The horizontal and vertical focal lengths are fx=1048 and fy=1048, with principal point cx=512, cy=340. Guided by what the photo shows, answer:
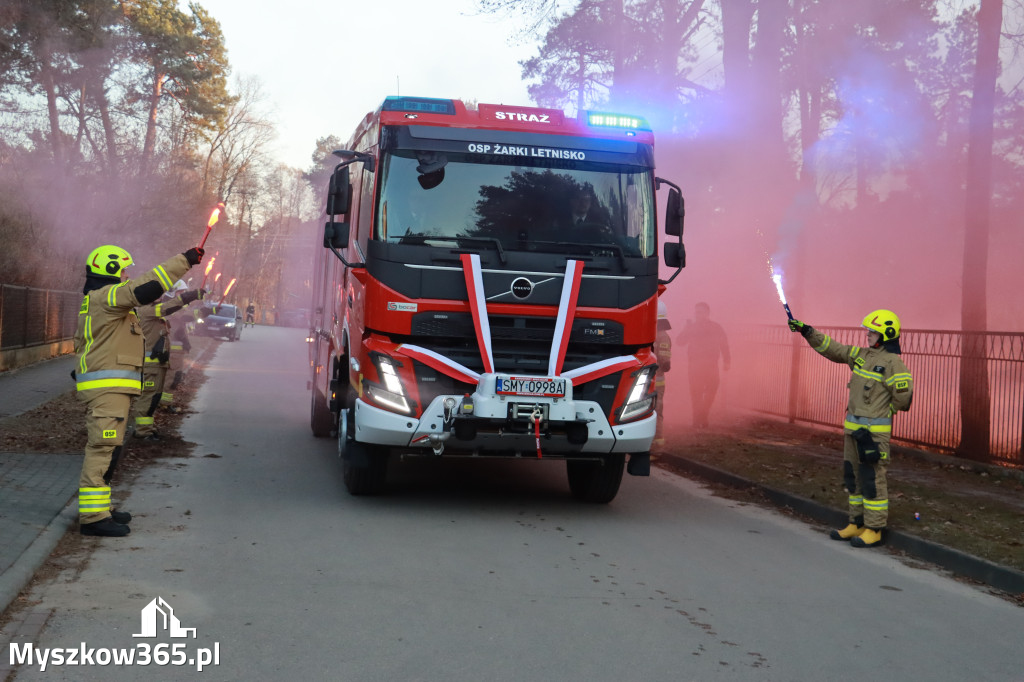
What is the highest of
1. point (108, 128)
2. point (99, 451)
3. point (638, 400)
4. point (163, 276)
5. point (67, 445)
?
point (108, 128)

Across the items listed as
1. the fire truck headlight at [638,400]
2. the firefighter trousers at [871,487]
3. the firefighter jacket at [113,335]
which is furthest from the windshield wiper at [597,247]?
the firefighter jacket at [113,335]

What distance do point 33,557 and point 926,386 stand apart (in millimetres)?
11097

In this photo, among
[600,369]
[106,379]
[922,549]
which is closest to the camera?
[106,379]

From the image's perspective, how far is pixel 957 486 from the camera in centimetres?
1076

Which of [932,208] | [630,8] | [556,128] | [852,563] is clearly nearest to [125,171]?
[630,8]

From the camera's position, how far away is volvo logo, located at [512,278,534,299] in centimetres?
784

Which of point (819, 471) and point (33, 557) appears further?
point (819, 471)

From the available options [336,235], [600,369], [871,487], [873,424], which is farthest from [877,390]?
[336,235]

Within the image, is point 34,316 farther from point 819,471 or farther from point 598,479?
point 819,471

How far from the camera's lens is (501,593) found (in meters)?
5.78

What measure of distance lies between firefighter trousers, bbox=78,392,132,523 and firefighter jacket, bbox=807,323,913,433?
5.01 metres

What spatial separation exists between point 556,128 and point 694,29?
16.1 meters


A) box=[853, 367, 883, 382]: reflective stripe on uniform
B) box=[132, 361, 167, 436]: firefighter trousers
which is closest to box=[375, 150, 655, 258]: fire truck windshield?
box=[853, 367, 883, 382]: reflective stripe on uniform

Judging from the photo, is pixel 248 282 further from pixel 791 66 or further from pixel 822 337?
pixel 822 337
